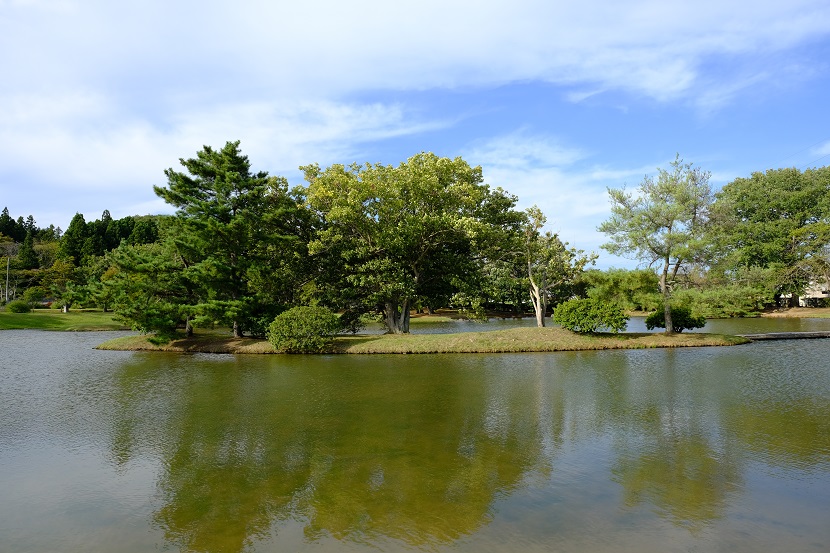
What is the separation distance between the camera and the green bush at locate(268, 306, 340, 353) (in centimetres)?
2461

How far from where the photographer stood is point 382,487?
25.3 feet

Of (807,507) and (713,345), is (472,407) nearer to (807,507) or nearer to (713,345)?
(807,507)

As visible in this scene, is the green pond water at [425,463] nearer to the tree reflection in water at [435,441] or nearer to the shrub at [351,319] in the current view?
the tree reflection in water at [435,441]

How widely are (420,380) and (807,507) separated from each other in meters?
11.6

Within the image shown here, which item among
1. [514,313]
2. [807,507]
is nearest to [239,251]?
[807,507]

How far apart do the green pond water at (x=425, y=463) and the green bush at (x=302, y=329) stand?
6786 mm

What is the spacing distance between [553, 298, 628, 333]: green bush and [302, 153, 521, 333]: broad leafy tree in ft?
18.2

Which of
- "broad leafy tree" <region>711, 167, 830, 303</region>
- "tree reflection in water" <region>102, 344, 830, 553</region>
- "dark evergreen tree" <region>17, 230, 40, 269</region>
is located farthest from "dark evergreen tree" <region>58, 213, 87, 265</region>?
"broad leafy tree" <region>711, 167, 830, 303</region>

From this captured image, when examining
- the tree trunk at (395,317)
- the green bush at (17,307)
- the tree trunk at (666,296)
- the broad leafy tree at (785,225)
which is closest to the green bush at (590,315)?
the tree trunk at (666,296)

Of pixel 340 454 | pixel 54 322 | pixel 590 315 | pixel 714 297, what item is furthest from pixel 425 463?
pixel 54 322

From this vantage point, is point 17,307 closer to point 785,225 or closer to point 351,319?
point 351,319

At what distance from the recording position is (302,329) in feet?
80.6

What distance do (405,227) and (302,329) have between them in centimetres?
735

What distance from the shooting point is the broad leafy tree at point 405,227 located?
26.8 meters
